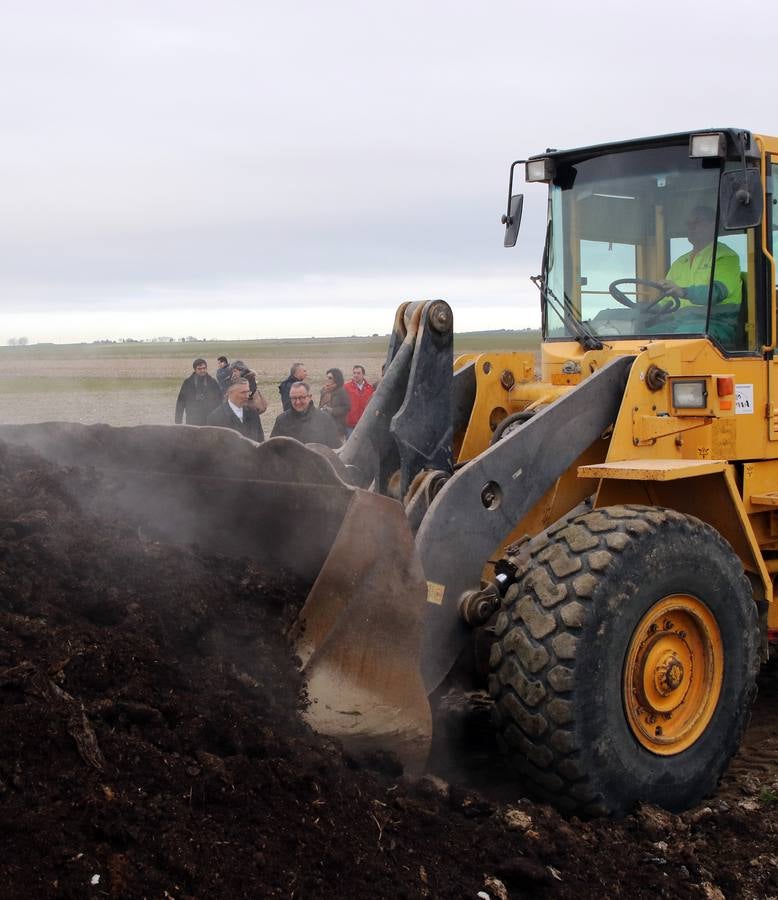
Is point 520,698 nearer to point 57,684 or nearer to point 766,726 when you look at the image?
point 57,684

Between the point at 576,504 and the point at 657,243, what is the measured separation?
4.83 ft

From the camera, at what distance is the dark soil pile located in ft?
10.2

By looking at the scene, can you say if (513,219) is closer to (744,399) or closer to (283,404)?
(744,399)

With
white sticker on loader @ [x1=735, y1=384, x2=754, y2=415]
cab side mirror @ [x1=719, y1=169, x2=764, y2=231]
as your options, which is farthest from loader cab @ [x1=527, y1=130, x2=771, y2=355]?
white sticker on loader @ [x1=735, y1=384, x2=754, y2=415]

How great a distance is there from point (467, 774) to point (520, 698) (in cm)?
61

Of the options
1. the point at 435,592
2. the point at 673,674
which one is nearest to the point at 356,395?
the point at 435,592

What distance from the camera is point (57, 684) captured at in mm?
3561

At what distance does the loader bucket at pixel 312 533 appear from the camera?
4.17m

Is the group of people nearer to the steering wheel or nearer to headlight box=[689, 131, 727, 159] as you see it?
the steering wheel

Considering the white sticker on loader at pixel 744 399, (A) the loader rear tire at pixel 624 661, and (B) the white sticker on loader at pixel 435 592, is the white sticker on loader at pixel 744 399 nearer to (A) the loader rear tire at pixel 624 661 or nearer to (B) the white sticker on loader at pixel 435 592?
(A) the loader rear tire at pixel 624 661

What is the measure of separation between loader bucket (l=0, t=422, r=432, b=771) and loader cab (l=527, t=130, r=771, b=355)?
6.80 ft

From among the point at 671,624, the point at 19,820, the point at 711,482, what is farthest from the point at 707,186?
the point at 19,820

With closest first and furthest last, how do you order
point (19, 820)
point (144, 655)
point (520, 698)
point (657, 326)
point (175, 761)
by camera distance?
point (19, 820), point (175, 761), point (144, 655), point (520, 698), point (657, 326)

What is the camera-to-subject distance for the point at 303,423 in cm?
956
